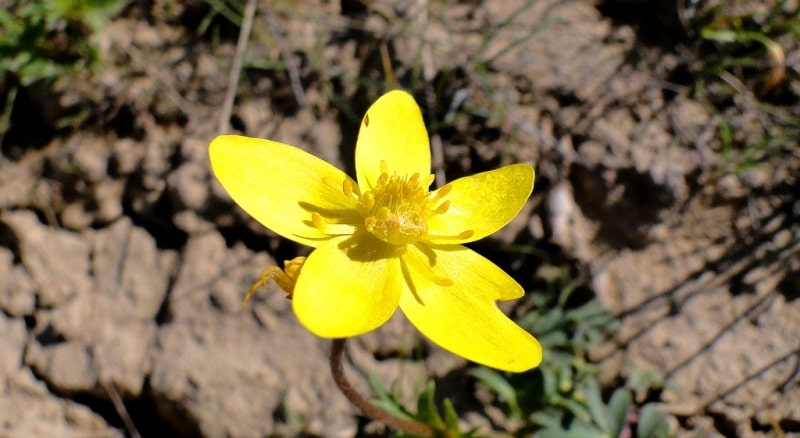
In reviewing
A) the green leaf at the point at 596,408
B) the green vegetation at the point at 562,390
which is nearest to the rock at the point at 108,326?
the green vegetation at the point at 562,390

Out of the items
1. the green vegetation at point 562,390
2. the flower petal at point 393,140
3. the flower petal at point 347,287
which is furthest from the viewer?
the green vegetation at point 562,390

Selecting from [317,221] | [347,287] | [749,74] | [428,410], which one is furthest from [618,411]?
[749,74]

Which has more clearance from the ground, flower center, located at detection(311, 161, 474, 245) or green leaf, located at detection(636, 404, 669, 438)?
flower center, located at detection(311, 161, 474, 245)

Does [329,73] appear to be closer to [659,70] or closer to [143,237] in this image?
[143,237]

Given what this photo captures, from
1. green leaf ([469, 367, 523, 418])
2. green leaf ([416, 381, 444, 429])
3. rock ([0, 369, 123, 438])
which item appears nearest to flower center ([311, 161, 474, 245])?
green leaf ([416, 381, 444, 429])

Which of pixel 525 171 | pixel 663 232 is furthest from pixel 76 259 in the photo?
pixel 663 232

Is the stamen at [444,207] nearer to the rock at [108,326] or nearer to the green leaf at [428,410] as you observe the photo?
the green leaf at [428,410]

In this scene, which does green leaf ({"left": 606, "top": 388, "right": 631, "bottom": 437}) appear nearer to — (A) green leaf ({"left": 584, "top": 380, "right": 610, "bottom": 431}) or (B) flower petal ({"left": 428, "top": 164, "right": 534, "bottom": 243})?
(A) green leaf ({"left": 584, "top": 380, "right": 610, "bottom": 431})

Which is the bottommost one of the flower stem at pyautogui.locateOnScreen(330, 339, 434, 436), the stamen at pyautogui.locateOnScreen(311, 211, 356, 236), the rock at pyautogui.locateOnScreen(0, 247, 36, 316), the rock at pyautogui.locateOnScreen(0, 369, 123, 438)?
the rock at pyautogui.locateOnScreen(0, 369, 123, 438)

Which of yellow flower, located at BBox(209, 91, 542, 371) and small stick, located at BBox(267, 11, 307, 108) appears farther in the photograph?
small stick, located at BBox(267, 11, 307, 108)
